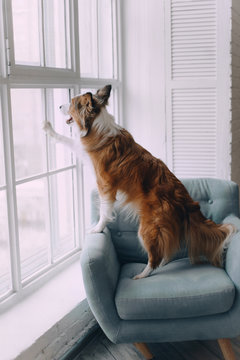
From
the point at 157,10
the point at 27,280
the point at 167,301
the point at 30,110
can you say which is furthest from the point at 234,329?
the point at 157,10

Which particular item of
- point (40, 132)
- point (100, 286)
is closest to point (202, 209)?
point (100, 286)

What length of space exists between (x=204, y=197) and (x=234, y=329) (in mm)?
831

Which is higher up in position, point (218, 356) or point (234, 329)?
point (234, 329)

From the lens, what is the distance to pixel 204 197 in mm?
2645

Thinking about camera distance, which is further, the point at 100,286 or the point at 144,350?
the point at 144,350

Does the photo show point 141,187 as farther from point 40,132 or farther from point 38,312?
point 38,312

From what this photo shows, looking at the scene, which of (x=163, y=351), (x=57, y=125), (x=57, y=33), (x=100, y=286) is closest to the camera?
(x=100, y=286)

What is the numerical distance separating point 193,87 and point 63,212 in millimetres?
1233

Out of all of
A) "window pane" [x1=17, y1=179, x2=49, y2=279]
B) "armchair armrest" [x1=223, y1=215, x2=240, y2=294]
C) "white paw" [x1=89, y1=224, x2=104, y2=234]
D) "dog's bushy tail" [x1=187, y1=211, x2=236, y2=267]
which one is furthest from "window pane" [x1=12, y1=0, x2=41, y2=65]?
"armchair armrest" [x1=223, y1=215, x2=240, y2=294]

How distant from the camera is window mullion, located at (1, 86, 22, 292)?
212 cm

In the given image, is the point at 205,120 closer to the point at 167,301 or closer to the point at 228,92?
the point at 228,92

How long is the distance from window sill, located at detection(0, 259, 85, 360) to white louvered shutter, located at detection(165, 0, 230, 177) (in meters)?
1.17

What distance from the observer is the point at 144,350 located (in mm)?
2301

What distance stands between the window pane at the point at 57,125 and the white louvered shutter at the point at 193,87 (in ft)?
2.68
